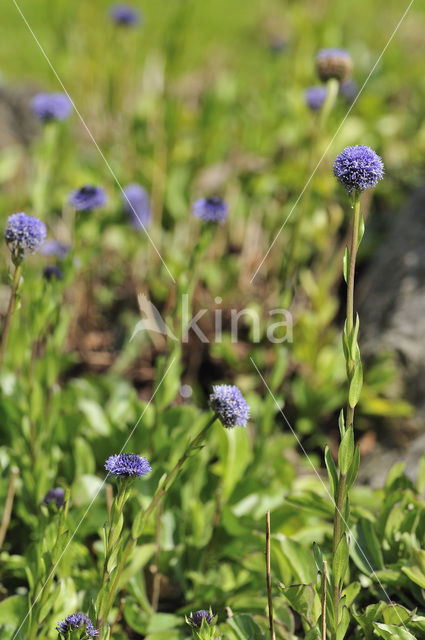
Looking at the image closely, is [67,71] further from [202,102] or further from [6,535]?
[6,535]

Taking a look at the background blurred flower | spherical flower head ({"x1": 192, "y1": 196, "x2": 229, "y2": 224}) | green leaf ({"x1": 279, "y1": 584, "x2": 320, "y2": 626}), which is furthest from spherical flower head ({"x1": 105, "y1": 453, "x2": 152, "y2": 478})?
the background blurred flower

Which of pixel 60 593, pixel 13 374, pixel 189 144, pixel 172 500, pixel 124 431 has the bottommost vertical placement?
pixel 60 593

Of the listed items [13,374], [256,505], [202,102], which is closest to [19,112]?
[202,102]

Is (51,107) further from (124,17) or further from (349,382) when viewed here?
(349,382)

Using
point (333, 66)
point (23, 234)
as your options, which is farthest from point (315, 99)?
point (23, 234)

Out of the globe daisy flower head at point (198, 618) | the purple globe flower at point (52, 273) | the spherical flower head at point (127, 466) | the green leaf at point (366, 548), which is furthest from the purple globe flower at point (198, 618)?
the purple globe flower at point (52, 273)

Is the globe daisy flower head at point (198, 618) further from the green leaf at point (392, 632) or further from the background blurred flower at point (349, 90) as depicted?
the background blurred flower at point (349, 90)
